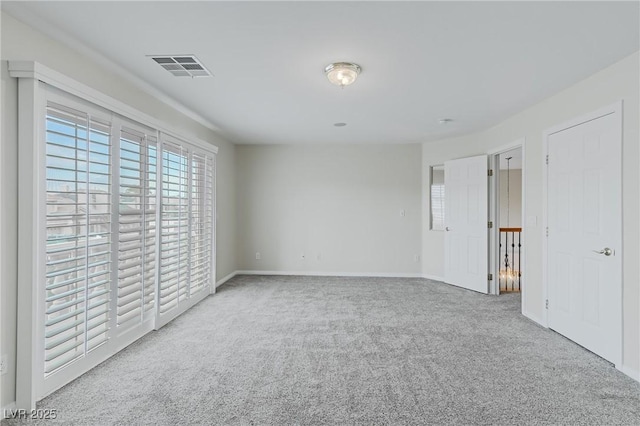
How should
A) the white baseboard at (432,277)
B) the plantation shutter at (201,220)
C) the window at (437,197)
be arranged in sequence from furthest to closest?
the window at (437,197), the white baseboard at (432,277), the plantation shutter at (201,220)

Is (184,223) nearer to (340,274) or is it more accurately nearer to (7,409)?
(7,409)

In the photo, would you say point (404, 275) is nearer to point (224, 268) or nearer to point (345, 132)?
point (345, 132)

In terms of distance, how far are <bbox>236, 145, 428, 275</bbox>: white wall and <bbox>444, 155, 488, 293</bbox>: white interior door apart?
625mm

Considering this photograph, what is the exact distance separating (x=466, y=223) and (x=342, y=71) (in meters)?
3.59

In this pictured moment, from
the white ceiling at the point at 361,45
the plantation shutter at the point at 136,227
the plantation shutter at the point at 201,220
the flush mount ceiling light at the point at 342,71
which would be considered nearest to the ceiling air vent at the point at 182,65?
the white ceiling at the point at 361,45

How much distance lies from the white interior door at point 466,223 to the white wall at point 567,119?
0.30 metres

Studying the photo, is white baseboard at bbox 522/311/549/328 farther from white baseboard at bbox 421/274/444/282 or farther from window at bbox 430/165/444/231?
window at bbox 430/165/444/231

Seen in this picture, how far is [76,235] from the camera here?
230 cm

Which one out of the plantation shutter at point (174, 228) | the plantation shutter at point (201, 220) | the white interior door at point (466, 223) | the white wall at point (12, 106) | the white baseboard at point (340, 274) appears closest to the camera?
the white wall at point (12, 106)

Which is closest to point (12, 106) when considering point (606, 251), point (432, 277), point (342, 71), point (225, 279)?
point (342, 71)

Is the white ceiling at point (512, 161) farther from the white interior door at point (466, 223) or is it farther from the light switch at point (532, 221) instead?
the light switch at point (532, 221)

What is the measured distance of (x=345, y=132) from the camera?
16.6 ft

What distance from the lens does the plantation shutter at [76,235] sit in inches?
84.1

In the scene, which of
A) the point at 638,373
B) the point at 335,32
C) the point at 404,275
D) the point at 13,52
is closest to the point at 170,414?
the point at 13,52
